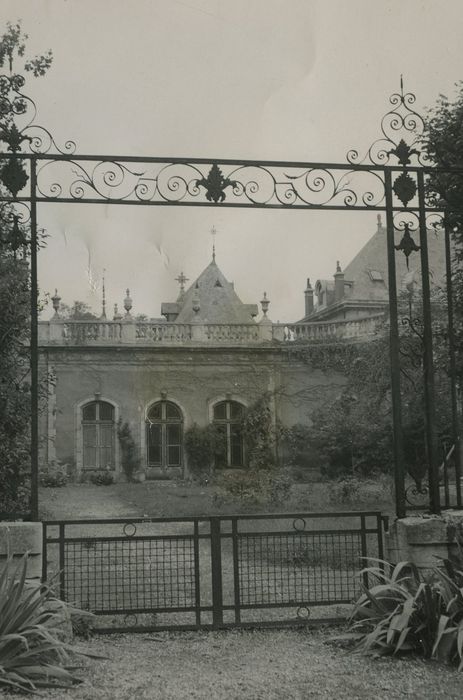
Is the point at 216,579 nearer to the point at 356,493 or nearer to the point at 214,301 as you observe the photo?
the point at 356,493

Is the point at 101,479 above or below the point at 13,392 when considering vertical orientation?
below

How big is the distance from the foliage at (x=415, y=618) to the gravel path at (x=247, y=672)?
0.11 m

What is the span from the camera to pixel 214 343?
21.4 metres

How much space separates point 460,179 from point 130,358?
15.6 m

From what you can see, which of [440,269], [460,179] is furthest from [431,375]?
[440,269]

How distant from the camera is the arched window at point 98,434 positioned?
20781 millimetres

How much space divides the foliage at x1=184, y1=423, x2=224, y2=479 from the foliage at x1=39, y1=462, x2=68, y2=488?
345cm

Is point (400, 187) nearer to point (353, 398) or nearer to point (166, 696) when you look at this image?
point (166, 696)

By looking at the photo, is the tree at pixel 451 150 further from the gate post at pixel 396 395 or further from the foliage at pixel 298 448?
the foliage at pixel 298 448

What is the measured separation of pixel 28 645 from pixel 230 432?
682 inches

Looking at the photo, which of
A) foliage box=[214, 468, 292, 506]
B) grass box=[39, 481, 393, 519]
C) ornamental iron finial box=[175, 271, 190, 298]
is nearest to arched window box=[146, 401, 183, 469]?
grass box=[39, 481, 393, 519]

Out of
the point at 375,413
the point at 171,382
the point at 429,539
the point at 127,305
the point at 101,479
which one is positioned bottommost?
the point at 101,479

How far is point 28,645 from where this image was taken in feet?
13.3

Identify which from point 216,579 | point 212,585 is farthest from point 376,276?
point 216,579
